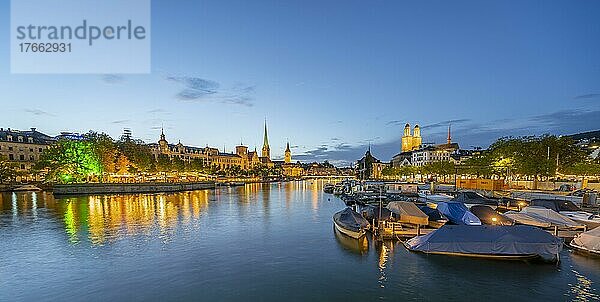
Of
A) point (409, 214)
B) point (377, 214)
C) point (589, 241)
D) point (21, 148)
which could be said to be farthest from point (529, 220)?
point (21, 148)

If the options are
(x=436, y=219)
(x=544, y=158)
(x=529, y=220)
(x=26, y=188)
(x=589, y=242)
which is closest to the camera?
(x=589, y=242)

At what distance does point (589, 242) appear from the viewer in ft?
81.1

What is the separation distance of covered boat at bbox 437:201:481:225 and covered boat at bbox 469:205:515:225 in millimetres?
1113

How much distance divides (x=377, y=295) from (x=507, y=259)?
11.1 m

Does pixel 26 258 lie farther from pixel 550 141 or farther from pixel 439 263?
pixel 550 141

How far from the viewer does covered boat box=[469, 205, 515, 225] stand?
3039cm

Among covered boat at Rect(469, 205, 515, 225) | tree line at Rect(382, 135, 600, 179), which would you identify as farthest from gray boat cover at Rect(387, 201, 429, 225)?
tree line at Rect(382, 135, 600, 179)

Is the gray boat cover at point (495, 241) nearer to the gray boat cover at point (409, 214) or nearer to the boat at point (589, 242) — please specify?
the boat at point (589, 242)

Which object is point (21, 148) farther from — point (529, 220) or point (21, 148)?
point (529, 220)

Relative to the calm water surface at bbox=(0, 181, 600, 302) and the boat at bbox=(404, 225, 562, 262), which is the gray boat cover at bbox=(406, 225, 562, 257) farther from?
the calm water surface at bbox=(0, 181, 600, 302)

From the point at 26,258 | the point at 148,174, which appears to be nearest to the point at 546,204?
the point at 26,258

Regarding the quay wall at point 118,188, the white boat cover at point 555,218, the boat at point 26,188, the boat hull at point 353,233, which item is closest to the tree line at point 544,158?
Answer: the white boat cover at point 555,218

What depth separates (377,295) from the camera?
1847cm

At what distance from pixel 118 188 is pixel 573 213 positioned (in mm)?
91609
